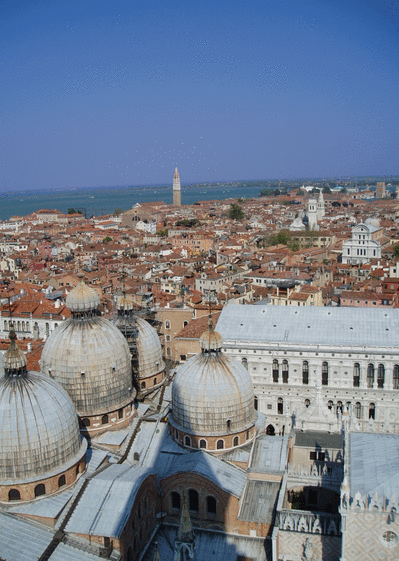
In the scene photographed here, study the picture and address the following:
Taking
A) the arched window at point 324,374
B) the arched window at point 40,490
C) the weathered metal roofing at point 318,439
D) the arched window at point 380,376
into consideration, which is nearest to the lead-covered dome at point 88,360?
the arched window at point 40,490

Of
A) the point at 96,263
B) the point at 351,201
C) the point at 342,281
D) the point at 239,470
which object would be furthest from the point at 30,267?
the point at 351,201

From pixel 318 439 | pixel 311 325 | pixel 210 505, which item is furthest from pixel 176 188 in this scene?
pixel 210 505

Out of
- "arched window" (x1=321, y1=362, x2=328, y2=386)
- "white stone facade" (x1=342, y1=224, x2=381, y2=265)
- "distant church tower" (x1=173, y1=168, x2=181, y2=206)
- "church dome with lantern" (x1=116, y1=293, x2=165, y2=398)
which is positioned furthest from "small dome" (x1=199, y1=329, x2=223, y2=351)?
"distant church tower" (x1=173, y1=168, x2=181, y2=206)

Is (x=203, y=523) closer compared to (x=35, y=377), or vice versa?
(x=35, y=377)

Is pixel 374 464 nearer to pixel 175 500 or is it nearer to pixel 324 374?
pixel 175 500

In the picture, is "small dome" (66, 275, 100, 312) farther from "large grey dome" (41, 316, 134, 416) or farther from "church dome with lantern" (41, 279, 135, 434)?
"large grey dome" (41, 316, 134, 416)

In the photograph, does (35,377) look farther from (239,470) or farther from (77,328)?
(239,470)
